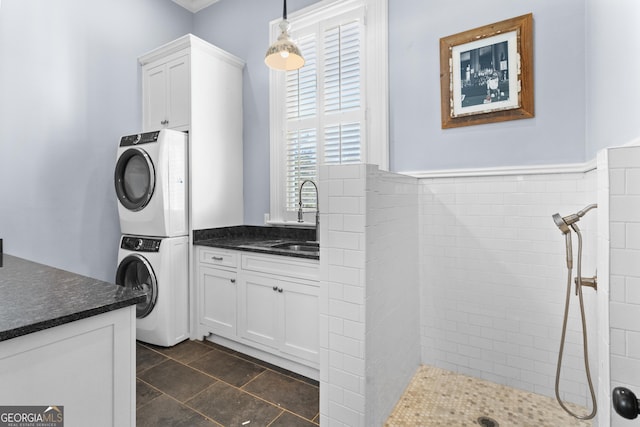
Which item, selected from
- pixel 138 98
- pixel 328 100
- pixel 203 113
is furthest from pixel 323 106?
pixel 138 98

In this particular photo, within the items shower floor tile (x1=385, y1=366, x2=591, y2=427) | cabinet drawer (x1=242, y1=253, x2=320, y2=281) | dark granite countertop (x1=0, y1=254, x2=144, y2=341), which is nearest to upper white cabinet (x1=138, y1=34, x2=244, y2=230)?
cabinet drawer (x1=242, y1=253, x2=320, y2=281)

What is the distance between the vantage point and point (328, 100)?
2.68m

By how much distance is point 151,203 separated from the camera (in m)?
2.55

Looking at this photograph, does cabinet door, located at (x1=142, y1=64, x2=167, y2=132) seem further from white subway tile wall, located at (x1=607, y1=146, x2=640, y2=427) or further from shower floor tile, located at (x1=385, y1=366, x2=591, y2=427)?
white subway tile wall, located at (x1=607, y1=146, x2=640, y2=427)

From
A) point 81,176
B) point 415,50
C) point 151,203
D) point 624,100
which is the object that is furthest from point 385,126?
point 81,176

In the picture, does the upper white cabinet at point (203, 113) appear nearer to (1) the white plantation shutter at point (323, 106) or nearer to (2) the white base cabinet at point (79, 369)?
(1) the white plantation shutter at point (323, 106)

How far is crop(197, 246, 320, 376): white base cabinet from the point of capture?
2117 millimetres

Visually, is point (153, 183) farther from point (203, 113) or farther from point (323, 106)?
point (323, 106)

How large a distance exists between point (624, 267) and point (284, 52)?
196cm

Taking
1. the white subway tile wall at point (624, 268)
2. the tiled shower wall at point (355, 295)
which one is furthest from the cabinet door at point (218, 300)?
the white subway tile wall at point (624, 268)

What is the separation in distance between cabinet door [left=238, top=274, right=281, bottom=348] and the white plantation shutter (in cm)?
82

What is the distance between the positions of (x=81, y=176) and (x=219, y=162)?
1.15 m

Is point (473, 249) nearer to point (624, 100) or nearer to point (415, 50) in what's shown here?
point (624, 100)

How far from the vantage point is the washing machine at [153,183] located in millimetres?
2523
